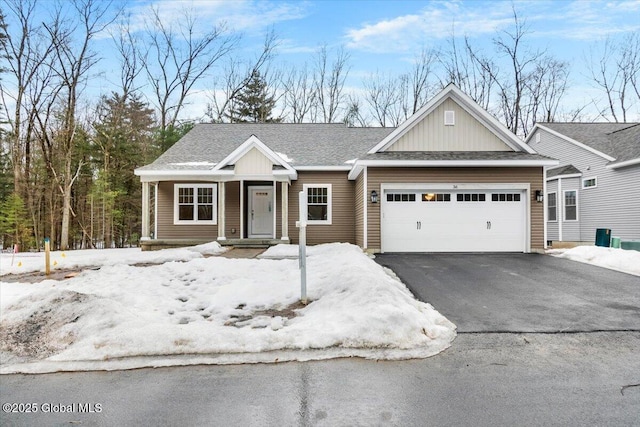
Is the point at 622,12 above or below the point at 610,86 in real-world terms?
above

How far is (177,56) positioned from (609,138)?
26.0 meters

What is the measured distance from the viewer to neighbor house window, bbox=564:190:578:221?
16414 mm

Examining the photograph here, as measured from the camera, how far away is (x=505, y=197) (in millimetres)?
11414

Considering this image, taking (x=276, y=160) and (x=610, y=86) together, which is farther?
(x=610, y=86)

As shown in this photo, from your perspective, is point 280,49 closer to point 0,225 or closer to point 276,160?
point 276,160

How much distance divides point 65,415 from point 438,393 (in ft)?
8.94

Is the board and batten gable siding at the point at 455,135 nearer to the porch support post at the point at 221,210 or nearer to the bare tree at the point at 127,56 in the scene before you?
the porch support post at the point at 221,210

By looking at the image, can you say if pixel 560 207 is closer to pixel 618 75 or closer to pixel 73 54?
pixel 618 75

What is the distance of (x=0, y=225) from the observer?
18.8 metres

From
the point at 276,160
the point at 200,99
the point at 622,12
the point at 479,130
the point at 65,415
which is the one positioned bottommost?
the point at 65,415

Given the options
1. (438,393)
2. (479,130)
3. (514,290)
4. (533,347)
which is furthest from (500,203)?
(438,393)

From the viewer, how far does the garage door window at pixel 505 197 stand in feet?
37.4

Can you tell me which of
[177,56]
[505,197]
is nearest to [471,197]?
[505,197]

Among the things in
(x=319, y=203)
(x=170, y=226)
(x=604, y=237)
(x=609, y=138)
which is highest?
(x=609, y=138)
